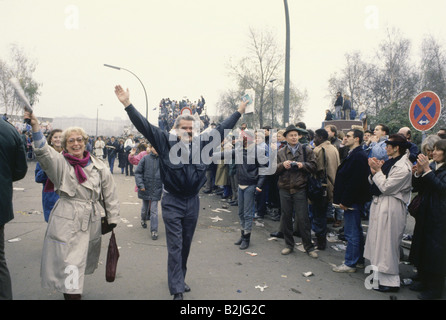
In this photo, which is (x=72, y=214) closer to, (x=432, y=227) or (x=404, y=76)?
(x=432, y=227)

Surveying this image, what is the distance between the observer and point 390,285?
3.91 meters

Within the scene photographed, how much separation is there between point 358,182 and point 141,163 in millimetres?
4241

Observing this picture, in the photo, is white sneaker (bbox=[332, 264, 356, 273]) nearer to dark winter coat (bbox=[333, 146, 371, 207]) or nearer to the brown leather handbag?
dark winter coat (bbox=[333, 146, 371, 207])

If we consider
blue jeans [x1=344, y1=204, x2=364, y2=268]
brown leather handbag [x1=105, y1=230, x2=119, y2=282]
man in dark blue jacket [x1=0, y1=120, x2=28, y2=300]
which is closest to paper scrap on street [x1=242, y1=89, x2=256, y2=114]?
blue jeans [x1=344, y1=204, x2=364, y2=268]

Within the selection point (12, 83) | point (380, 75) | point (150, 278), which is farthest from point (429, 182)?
point (380, 75)

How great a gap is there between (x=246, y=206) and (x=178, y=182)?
2461 millimetres

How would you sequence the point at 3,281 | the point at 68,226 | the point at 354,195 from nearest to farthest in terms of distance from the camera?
1. the point at 3,281
2. the point at 68,226
3. the point at 354,195

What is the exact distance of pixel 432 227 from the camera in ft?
12.2

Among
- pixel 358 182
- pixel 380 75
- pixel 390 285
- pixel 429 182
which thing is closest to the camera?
pixel 429 182

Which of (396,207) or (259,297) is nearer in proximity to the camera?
(259,297)

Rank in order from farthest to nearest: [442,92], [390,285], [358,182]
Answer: [442,92], [358,182], [390,285]

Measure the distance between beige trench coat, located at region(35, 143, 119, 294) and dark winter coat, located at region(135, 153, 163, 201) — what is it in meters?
3.06

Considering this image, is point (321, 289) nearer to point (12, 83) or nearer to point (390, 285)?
point (390, 285)

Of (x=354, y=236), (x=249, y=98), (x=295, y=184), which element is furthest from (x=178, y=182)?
(x=354, y=236)
